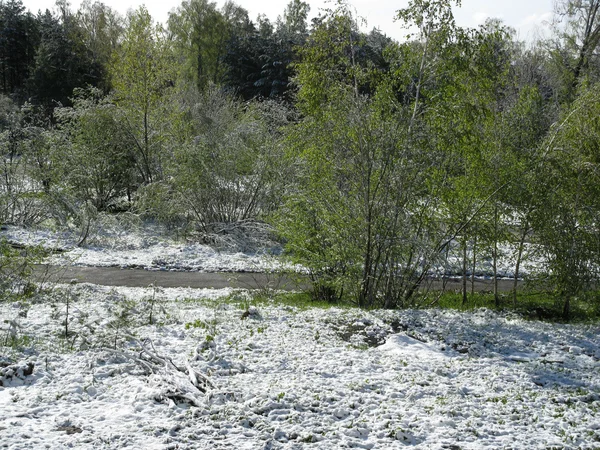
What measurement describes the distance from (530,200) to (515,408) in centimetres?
515

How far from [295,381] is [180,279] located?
897 centimetres

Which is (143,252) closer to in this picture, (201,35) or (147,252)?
(147,252)

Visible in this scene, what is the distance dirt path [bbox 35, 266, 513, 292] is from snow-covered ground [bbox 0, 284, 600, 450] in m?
4.93

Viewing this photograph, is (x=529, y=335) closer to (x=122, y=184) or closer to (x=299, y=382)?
(x=299, y=382)

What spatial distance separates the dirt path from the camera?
44.5 feet

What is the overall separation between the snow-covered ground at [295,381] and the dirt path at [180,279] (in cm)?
493

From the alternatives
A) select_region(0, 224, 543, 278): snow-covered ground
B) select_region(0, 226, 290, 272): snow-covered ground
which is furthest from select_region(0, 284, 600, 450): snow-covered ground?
select_region(0, 226, 290, 272): snow-covered ground

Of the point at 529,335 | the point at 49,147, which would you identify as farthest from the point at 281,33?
the point at 529,335

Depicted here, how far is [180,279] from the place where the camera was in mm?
14375

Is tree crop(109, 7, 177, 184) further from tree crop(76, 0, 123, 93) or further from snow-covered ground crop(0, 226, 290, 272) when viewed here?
tree crop(76, 0, 123, 93)

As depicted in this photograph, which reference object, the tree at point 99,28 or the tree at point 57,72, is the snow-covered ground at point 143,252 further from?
the tree at point 99,28

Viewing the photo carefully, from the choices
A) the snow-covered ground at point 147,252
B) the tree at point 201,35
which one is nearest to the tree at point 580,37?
the snow-covered ground at point 147,252

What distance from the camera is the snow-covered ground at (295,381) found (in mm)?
4852

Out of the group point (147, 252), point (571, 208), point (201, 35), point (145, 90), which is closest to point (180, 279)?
point (147, 252)
